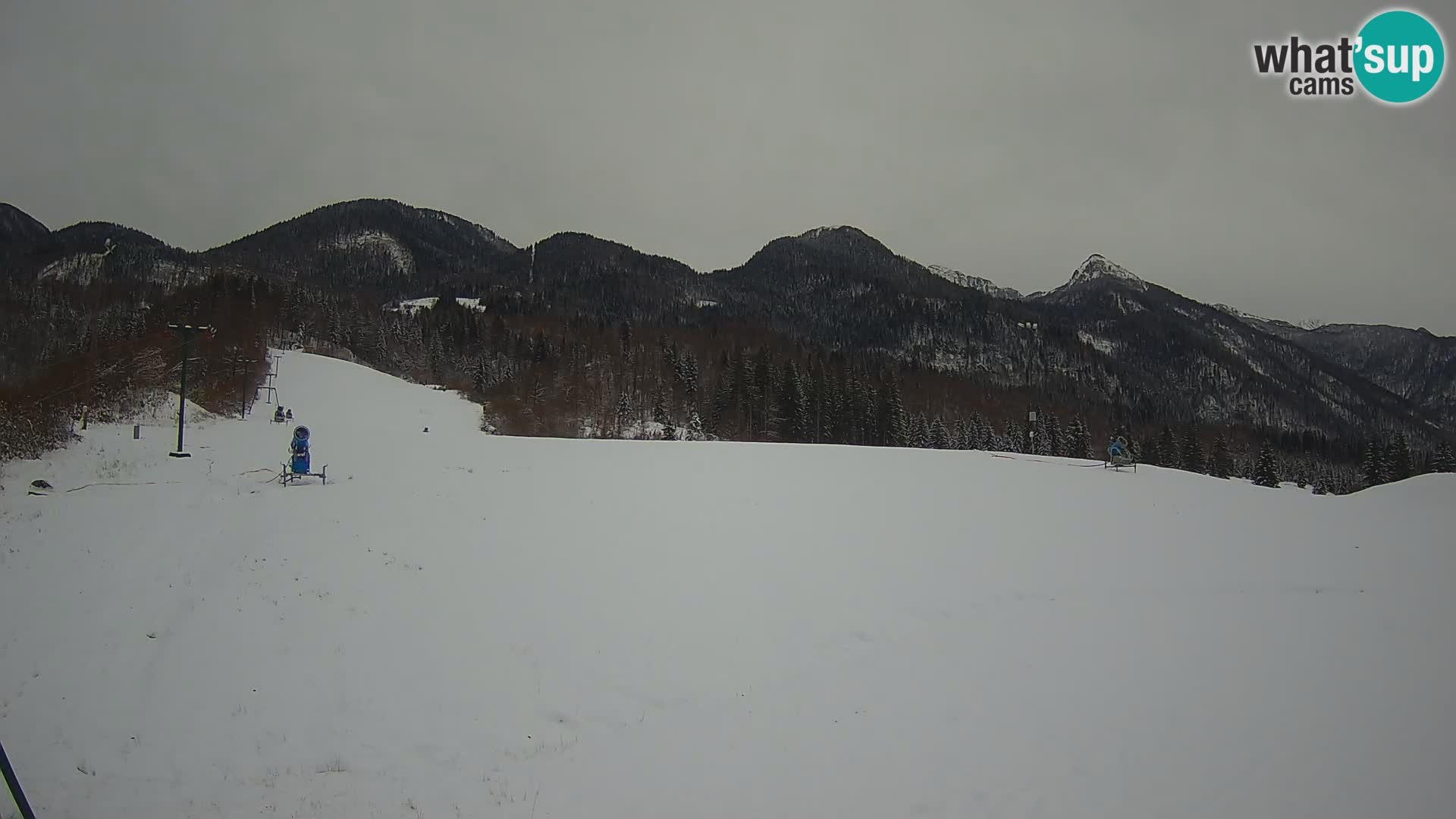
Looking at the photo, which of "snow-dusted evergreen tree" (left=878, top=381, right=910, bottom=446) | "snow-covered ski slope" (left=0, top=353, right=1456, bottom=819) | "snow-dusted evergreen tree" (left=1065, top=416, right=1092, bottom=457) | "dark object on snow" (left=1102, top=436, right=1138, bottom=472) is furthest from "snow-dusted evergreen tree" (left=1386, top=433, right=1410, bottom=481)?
"snow-covered ski slope" (left=0, top=353, right=1456, bottom=819)

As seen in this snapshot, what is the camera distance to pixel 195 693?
24.6ft

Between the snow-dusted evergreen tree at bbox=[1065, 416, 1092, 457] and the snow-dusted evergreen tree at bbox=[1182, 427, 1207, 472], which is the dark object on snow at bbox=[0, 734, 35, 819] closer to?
the snow-dusted evergreen tree at bbox=[1065, 416, 1092, 457]

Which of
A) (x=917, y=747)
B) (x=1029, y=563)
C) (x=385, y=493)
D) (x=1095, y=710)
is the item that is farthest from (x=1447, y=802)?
(x=385, y=493)

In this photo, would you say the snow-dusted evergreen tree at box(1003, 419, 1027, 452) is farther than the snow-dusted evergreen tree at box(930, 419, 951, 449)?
Yes

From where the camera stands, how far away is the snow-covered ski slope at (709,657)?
242 inches

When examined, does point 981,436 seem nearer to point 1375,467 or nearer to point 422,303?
point 1375,467

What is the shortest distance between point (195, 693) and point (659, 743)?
5.62m

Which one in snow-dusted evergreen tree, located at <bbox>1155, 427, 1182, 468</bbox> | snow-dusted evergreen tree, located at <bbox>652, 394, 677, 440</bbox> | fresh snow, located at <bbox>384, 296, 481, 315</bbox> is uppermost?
fresh snow, located at <bbox>384, 296, 481, 315</bbox>

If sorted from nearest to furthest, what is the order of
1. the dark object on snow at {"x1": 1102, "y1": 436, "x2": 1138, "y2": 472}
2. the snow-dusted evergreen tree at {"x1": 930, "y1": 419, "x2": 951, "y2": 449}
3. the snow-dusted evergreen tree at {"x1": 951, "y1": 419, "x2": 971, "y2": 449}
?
the dark object on snow at {"x1": 1102, "y1": 436, "x2": 1138, "y2": 472} → the snow-dusted evergreen tree at {"x1": 930, "y1": 419, "x2": 951, "y2": 449} → the snow-dusted evergreen tree at {"x1": 951, "y1": 419, "x2": 971, "y2": 449}

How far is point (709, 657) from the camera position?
8.51m

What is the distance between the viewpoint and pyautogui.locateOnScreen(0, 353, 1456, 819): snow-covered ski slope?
6.16 metres

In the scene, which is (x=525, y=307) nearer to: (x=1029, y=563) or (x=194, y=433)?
(x=194, y=433)

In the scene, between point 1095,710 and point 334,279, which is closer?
point 1095,710

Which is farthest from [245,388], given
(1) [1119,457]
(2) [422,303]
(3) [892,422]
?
(2) [422,303]
